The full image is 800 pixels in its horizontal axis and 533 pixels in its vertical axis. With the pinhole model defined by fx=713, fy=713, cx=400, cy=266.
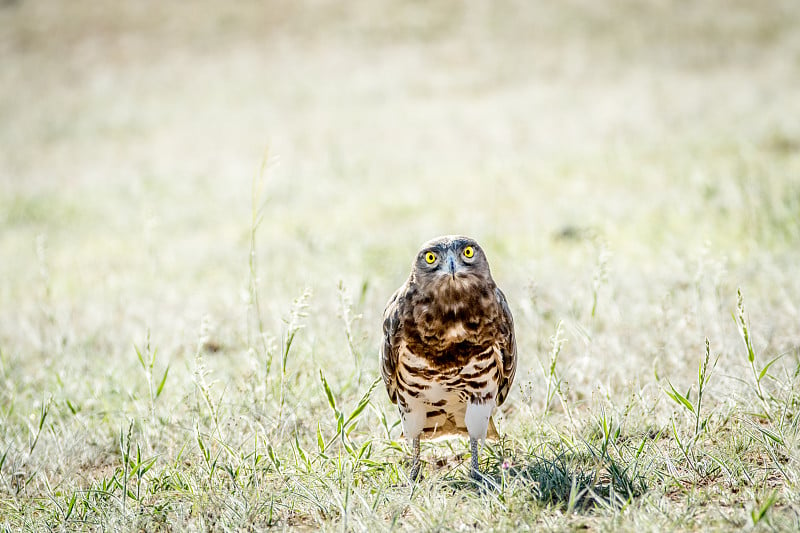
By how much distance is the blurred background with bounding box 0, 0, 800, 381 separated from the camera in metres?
5.73

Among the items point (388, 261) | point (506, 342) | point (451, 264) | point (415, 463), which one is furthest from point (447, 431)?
point (388, 261)

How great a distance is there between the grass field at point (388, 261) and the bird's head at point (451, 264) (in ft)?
1.43

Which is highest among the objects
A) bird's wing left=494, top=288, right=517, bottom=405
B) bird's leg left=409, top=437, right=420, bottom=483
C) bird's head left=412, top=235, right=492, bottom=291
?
bird's head left=412, top=235, right=492, bottom=291

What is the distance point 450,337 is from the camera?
2.97 metres

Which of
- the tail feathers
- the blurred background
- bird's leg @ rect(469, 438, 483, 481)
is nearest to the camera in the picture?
bird's leg @ rect(469, 438, 483, 481)

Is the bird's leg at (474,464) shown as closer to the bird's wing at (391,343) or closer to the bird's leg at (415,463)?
the bird's leg at (415,463)

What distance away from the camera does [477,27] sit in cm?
2348

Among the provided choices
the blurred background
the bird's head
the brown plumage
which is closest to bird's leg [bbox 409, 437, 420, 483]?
the brown plumage

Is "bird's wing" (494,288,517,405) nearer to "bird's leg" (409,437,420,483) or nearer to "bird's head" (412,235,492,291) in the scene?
"bird's head" (412,235,492,291)

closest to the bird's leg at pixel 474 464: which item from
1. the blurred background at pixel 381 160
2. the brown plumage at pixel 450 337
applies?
the brown plumage at pixel 450 337

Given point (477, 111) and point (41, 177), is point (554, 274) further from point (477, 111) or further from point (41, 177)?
point (41, 177)

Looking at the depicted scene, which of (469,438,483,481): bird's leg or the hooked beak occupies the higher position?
the hooked beak

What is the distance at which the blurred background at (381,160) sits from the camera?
18.8 feet

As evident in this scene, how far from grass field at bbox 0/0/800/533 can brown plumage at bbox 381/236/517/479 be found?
26cm
